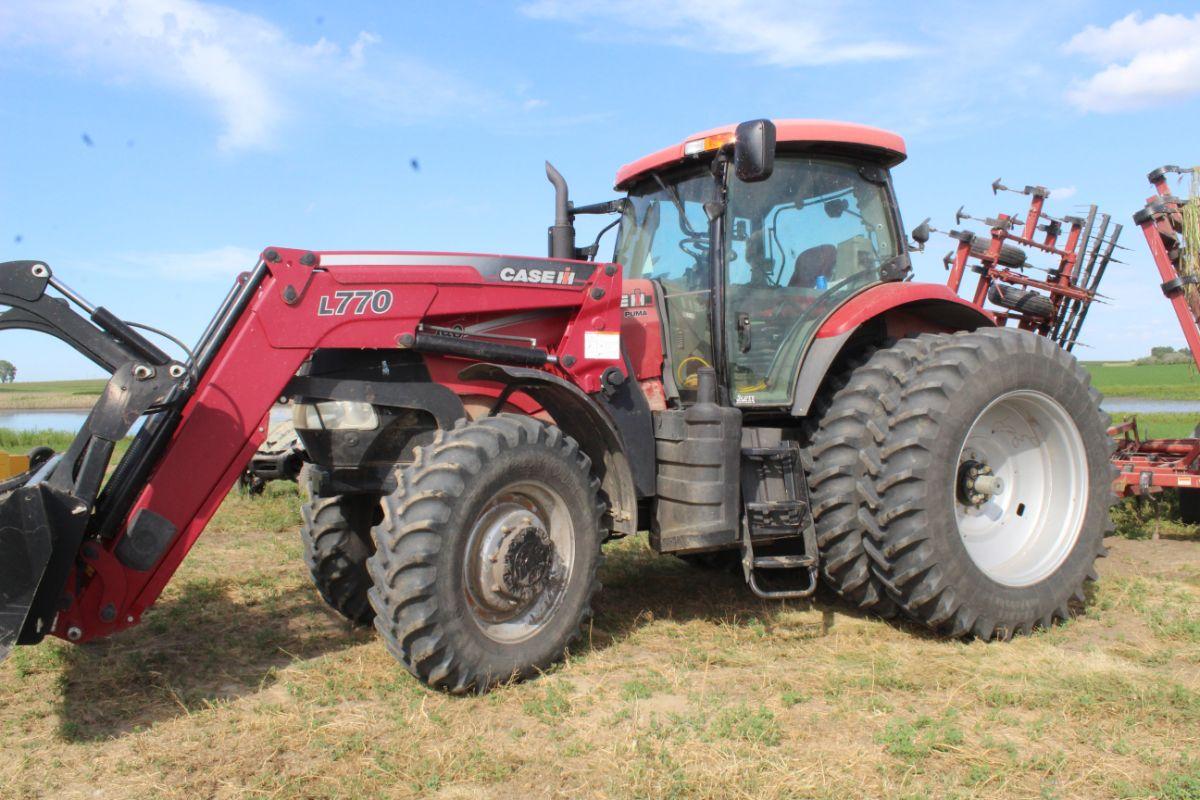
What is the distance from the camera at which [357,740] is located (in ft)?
11.3

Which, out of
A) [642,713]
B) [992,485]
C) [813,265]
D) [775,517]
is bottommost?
[642,713]

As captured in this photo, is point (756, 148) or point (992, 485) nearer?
→ point (756, 148)

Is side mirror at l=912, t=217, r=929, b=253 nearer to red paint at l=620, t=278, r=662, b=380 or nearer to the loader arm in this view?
red paint at l=620, t=278, r=662, b=380

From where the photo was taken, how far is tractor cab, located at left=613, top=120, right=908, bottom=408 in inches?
202

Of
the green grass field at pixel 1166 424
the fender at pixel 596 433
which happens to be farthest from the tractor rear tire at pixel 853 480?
the green grass field at pixel 1166 424

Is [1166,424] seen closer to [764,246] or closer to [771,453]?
[764,246]

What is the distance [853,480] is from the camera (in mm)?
4770

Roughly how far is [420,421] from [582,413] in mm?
764

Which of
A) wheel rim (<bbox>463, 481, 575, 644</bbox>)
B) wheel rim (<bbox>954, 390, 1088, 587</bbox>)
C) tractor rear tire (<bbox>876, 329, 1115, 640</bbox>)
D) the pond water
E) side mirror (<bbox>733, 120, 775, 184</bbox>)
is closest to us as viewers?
wheel rim (<bbox>463, 481, 575, 644</bbox>)

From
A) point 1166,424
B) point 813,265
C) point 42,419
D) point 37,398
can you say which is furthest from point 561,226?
point 37,398

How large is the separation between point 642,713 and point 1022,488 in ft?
9.39

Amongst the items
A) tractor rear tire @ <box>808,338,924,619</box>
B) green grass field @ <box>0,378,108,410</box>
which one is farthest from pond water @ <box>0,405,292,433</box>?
tractor rear tire @ <box>808,338,924,619</box>

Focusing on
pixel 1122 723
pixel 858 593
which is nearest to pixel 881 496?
pixel 858 593

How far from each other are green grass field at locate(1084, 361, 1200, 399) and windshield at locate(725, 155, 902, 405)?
71.5 feet
